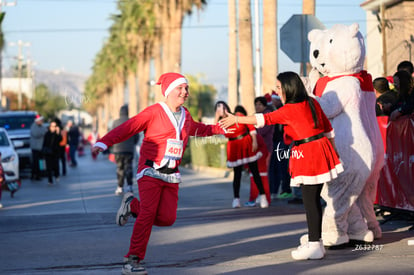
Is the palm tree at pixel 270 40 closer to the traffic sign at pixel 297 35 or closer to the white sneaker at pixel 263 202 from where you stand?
the traffic sign at pixel 297 35

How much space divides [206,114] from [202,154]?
107 meters

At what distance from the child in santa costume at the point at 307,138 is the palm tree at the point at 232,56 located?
2390 cm

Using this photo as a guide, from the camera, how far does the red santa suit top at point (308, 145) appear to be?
8125 mm

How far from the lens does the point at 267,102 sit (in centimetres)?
1595

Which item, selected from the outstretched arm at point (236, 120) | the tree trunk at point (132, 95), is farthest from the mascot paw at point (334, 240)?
the tree trunk at point (132, 95)

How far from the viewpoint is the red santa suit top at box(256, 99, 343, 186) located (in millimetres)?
8125

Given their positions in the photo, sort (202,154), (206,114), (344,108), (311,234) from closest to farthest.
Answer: (311,234) < (344,108) < (202,154) < (206,114)

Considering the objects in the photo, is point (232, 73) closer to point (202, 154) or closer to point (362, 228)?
point (202, 154)

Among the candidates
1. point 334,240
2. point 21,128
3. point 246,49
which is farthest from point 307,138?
point 21,128

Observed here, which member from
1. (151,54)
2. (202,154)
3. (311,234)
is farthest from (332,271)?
(151,54)

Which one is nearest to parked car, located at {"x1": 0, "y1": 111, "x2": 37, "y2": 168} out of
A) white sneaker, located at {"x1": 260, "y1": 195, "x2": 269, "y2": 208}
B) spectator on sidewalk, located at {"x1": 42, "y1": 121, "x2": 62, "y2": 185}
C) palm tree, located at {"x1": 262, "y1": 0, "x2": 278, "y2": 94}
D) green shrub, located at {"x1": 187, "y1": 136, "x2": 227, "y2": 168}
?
spectator on sidewalk, located at {"x1": 42, "y1": 121, "x2": 62, "y2": 185}

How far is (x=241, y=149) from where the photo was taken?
14133mm

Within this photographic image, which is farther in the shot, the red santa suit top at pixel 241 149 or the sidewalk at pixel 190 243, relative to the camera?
the red santa suit top at pixel 241 149

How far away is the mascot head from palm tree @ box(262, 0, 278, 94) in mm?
14160
